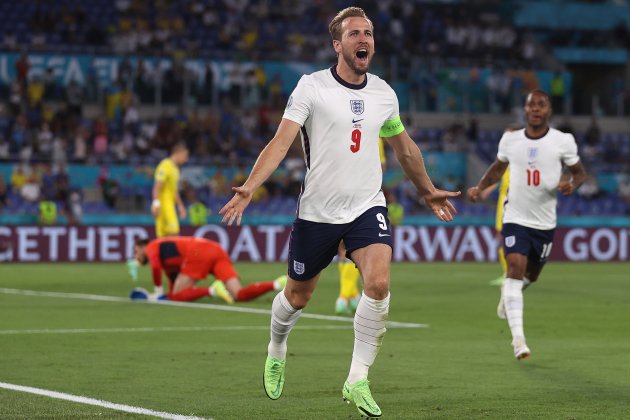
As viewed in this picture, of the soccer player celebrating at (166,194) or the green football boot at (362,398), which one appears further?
the soccer player celebrating at (166,194)

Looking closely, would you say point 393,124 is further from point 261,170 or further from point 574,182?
point 574,182

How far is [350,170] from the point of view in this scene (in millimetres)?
8422

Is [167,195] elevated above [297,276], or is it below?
below

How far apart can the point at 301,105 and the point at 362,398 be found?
1896 millimetres

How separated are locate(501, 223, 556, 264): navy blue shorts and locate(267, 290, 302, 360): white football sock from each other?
3.91 meters

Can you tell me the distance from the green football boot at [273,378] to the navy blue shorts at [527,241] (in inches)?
160

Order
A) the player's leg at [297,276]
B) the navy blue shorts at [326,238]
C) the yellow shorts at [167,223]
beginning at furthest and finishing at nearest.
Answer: the yellow shorts at [167,223], the player's leg at [297,276], the navy blue shorts at [326,238]

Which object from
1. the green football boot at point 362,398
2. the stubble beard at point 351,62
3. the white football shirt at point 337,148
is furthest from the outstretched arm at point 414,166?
the green football boot at point 362,398

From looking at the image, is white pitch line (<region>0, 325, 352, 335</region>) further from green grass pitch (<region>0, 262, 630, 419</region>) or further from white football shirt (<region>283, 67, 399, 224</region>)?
white football shirt (<region>283, 67, 399, 224</region>)

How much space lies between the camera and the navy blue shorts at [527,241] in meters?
12.3

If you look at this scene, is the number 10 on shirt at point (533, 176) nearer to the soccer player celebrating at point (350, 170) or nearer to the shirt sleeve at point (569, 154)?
the shirt sleeve at point (569, 154)

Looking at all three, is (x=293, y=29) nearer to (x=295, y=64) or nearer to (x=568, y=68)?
(x=295, y=64)

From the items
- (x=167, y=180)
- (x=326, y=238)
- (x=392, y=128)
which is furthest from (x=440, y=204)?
(x=167, y=180)

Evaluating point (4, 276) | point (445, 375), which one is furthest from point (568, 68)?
point (445, 375)
